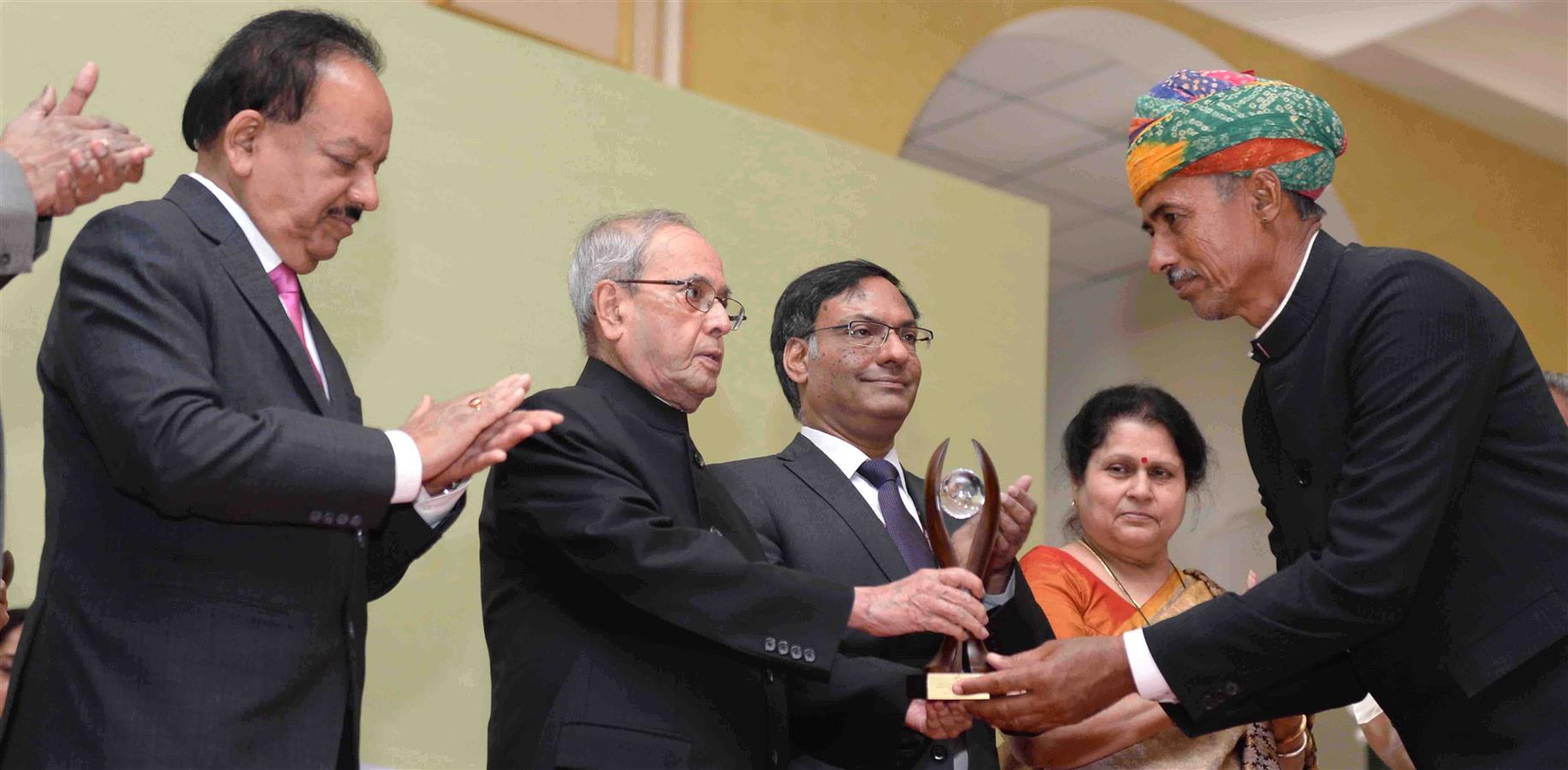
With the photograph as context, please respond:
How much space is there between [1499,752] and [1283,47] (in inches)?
226

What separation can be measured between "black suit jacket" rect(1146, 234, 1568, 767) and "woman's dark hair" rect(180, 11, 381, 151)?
1.66 meters

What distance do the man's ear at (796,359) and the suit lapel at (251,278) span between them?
161cm

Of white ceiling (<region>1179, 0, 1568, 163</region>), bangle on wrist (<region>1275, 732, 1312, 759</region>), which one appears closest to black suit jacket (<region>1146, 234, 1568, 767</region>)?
bangle on wrist (<region>1275, 732, 1312, 759</region>)

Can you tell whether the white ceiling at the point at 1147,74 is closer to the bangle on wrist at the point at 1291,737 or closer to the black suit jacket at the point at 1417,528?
the bangle on wrist at the point at 1291,737

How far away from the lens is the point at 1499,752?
2396 mm

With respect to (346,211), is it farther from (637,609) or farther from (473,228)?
(473,228)

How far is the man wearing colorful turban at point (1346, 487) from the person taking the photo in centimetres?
245

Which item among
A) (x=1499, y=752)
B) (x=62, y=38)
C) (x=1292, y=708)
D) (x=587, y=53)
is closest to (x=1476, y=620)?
(x=1499, y=752)

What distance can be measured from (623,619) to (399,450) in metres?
0.59

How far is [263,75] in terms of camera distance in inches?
96.0

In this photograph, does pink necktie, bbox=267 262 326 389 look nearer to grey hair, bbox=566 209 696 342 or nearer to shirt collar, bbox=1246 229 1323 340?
grey hair, bbox=566 209 696 342

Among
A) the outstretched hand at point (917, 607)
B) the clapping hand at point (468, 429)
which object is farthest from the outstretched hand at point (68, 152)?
the outstretched hand at point (917, 607)

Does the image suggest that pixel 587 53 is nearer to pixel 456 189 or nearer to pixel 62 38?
pixel 456 189

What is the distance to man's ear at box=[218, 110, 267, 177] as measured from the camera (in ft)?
7.91
